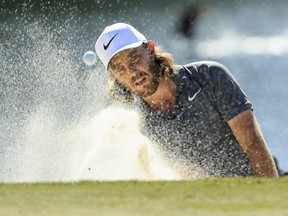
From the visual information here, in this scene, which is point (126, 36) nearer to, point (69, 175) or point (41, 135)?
point (69, 175)

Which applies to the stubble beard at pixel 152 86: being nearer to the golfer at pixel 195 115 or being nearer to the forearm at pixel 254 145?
→ the golfer at pixel 195 115

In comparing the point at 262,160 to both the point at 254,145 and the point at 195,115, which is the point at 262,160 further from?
the point at 195,115

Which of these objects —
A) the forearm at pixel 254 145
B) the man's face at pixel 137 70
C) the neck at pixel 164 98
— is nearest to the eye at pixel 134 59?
the man's face at pixel 137 70

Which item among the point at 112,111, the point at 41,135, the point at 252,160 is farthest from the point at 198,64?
the point at 41,135

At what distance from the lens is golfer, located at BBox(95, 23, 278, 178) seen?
6.08 meters

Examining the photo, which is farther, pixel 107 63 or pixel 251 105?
pixel 107 63

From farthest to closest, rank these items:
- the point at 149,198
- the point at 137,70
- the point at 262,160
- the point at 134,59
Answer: the point at 134,59 → the point at 137,70 → the point at 262,160 → the point at 149,198

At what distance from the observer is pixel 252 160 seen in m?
6.06

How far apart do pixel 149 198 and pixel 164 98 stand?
2.89 meters

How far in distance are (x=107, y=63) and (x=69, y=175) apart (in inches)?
67.1

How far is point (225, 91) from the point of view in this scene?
240 inches

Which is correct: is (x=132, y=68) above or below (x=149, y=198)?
below

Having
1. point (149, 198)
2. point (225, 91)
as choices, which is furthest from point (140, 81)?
point (149, 198)

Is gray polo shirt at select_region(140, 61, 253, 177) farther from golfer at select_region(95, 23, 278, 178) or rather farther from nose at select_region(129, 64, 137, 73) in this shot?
nose at select_region(129, 64, 137, 73)
